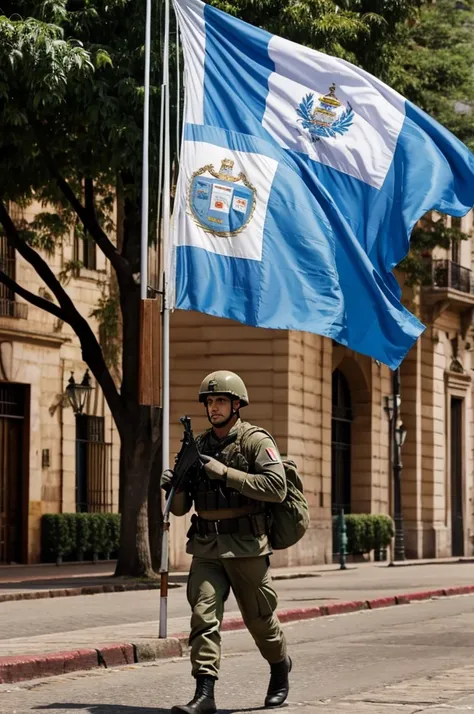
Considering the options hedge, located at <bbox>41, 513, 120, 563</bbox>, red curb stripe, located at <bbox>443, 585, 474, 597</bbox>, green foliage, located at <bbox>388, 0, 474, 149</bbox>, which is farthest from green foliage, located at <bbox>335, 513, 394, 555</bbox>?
red curb stripe, located at <bbox>443, 585, 474, 597</bbox>

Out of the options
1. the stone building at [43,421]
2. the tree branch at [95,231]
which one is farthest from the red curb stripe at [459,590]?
the stone building at [43,421]

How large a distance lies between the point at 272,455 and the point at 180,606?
10.8 meters

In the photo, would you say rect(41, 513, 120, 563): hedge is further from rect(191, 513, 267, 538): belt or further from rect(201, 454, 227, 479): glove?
rect(201, 454, 227, 479): glove

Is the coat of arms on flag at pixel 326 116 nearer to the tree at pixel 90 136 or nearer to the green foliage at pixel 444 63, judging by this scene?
the tree at pixel 90 136

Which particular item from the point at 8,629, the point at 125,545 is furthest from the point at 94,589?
the point at 8,629

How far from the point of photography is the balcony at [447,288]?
42531 mm

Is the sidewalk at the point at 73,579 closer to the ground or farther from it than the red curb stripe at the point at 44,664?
closer to the ground

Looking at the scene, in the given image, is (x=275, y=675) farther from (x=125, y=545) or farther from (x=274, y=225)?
(x=125, y=545)

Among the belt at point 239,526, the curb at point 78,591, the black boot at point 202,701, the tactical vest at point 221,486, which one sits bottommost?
the curb at point 78,591

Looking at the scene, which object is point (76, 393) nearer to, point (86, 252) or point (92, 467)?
point (92, 467)

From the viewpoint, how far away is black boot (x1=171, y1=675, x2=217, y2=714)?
9.12m

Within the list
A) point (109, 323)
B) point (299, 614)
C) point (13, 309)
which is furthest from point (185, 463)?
point (13, 309)

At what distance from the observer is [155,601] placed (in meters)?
20.9

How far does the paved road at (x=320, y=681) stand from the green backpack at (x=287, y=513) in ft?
3.37
